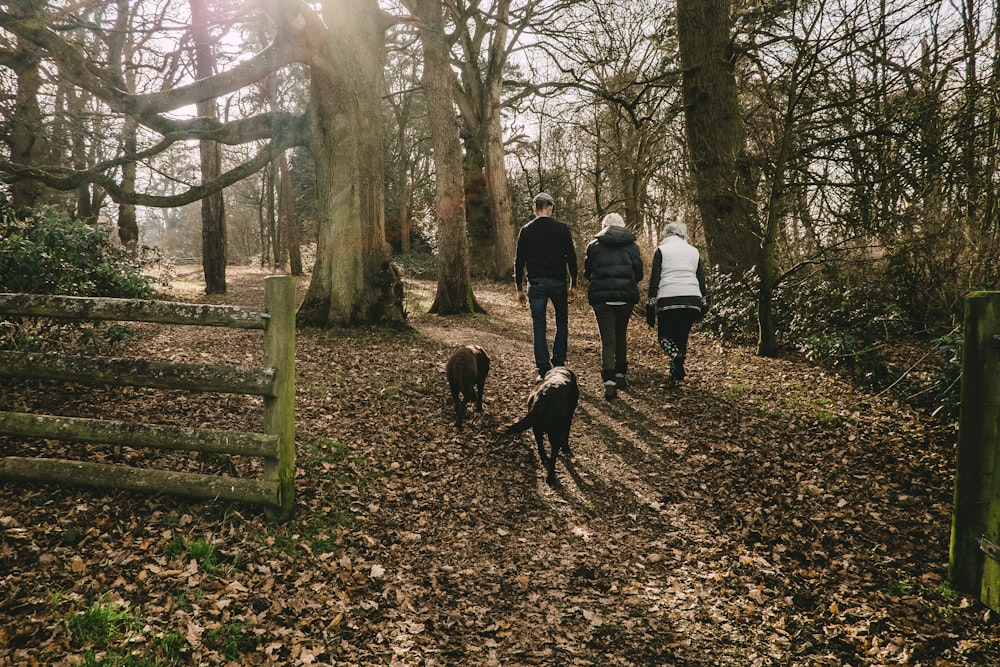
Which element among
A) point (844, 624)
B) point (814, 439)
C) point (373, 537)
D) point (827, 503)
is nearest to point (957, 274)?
point (814, 439)

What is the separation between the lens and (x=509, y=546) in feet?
15.1

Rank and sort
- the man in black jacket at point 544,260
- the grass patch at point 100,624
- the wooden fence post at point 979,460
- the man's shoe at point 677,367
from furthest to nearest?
1. the man's shoe at point 677,367
2. the man in black jacket at point 544,260
3. the wooden fence post at point 979,460
4. the grass patch at point 100,624

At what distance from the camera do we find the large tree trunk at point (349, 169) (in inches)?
380

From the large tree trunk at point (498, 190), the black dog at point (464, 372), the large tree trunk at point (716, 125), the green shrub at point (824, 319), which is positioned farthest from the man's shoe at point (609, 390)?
the large tree trunk at point (498, 190)

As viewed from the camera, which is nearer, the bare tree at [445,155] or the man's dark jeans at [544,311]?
the man's dark jeans at [544,311]

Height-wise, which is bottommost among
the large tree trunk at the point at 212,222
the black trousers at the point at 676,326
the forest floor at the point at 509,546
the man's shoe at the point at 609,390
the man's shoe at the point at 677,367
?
the forest floor at the point at 509,546

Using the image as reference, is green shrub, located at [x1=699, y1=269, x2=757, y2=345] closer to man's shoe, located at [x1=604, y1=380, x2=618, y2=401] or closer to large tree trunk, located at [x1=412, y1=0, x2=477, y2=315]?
man's shoe, located at [x1=604, y1=380, x2=618, y2=401]

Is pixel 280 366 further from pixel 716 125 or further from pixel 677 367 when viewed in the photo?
pixel 716 125

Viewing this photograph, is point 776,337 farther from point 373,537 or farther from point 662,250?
point 373,537

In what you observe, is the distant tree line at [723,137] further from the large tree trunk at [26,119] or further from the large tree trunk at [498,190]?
the large tree trunk at [498,190]

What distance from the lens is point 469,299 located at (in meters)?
13.6

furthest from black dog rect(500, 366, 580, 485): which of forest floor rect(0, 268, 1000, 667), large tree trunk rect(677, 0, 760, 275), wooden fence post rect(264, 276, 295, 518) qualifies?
large tree trunk rect(677, 0, 760, 275)

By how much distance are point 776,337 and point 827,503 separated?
523cm

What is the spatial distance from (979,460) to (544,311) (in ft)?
15.9
